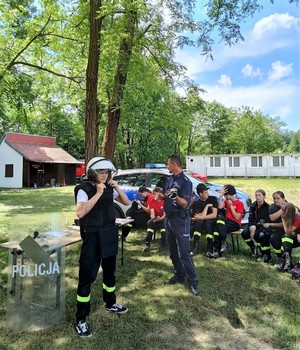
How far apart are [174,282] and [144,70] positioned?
526 centimetres

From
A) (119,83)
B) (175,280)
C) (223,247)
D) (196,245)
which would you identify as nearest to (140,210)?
(196,245)

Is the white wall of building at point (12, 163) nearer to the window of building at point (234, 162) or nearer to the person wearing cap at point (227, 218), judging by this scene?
the window of building at point (234, 162)

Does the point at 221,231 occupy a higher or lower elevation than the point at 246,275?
higher

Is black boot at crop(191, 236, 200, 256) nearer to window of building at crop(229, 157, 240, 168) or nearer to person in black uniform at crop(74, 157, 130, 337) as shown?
person in black uniform at crop(74, 157, 130, 337)

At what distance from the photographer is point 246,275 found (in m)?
5.17

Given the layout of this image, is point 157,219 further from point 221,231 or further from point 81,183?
point 81,183

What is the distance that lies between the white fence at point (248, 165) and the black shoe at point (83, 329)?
1312 inches

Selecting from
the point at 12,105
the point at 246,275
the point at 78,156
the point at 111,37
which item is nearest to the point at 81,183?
the point at 246,275

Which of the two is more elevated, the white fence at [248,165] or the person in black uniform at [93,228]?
the white fence at [248,165]

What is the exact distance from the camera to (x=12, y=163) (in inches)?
1077

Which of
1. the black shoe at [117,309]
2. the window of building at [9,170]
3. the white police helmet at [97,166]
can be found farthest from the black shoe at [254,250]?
the window of building at [9,170]

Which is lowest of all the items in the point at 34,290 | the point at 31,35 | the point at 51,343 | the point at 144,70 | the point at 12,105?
the point at 51,343

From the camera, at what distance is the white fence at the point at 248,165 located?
3306 cm

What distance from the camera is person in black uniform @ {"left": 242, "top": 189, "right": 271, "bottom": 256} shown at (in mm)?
6000
